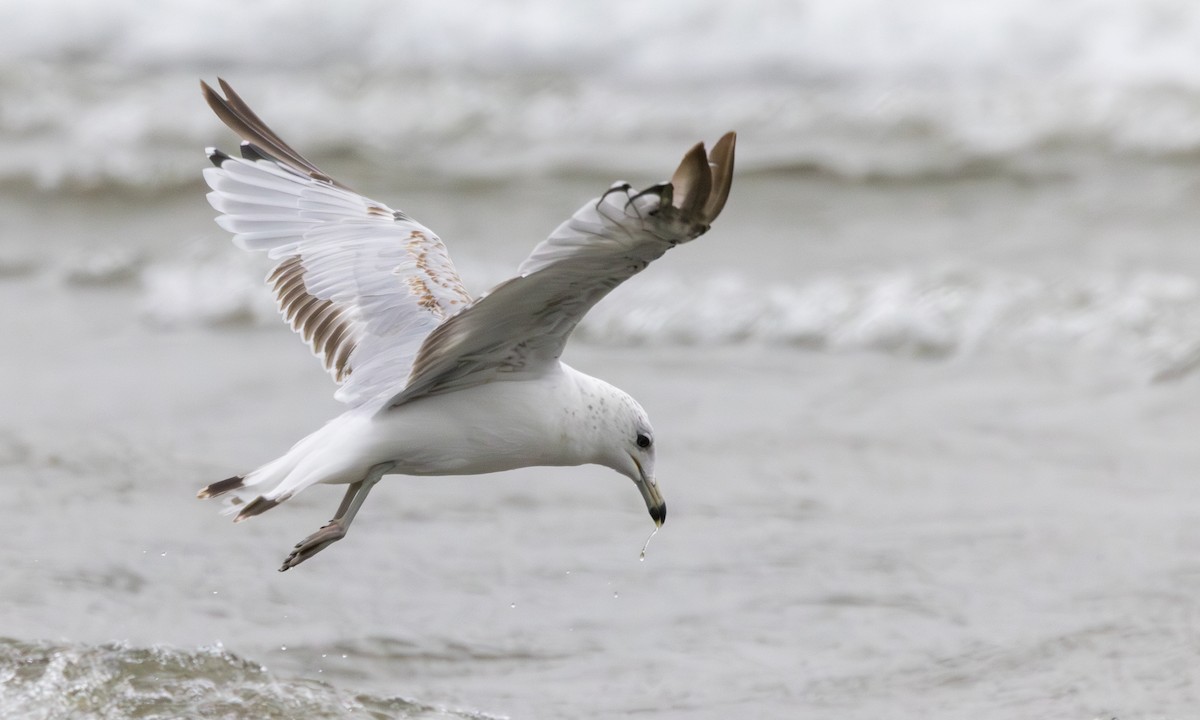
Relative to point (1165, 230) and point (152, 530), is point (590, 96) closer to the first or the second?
point (1165, 230)

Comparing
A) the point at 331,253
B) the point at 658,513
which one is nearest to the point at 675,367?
the point at 331,253

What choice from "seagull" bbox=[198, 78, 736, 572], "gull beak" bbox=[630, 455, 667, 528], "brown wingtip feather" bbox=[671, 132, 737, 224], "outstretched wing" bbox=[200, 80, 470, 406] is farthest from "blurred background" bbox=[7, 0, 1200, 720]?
"brown wingtip feather" bbox=[671, 132, 737, 224]

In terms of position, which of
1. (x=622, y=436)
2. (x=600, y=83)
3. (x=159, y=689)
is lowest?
(x=159, y=689)

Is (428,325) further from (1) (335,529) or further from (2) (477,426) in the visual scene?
(1) (335,529)

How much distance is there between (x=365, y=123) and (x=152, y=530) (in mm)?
6040

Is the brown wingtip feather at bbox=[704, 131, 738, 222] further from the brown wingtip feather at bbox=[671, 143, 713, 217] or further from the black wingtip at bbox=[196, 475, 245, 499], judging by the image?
the black wingtip at bbox=[196, 475, 245, 499]

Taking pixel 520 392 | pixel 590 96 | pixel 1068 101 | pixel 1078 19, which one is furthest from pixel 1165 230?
pixel 520 392

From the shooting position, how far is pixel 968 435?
6.55m

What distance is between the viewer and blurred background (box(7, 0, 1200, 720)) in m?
4.71

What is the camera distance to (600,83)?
11422 millimetres

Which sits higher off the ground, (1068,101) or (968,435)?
(1068,101)

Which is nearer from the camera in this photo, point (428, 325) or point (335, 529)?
point (335, 529)

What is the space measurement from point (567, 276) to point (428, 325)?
116 centimetres

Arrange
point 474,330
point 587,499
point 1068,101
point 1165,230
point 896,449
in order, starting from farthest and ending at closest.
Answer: point 1068,101 → point 1165,230 → point 896,449 → point 587,499 → point 474,330
